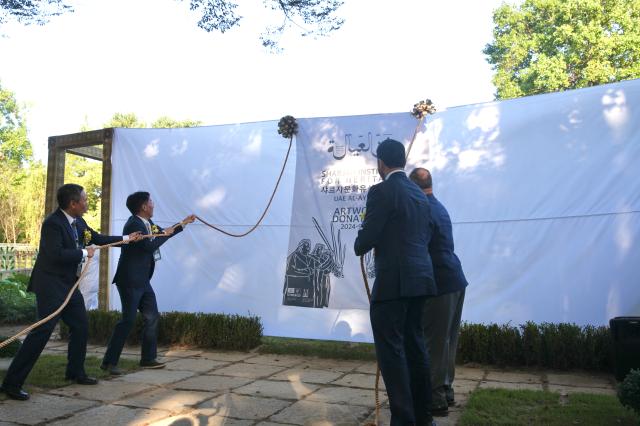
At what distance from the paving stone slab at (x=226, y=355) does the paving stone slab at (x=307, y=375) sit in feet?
2.54

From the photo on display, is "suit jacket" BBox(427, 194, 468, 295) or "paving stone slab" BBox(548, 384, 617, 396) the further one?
"paving stone slab" BBox(548, 384, 617, 396)

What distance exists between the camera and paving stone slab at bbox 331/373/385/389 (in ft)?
13.6

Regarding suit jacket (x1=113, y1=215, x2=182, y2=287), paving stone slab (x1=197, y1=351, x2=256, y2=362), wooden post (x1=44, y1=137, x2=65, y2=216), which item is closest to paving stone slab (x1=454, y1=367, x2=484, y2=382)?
paving stone slab (x1=197, y1=351, x2=256, y2=362)

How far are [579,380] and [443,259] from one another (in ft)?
6.09

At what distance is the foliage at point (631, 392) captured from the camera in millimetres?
2711

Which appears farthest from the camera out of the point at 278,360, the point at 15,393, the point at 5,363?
the point at 278,360

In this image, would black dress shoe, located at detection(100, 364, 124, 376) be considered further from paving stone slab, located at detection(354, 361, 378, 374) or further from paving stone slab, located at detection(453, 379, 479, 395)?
paving stone slab, located at detection(453, 379, 479, 395)

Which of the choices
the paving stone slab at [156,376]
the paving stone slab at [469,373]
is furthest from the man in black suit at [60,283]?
the paving stone slab at [469,373]

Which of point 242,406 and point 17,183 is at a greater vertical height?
point 17,183

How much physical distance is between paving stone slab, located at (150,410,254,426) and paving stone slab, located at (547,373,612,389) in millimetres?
2515

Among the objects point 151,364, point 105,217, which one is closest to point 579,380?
point 151,364

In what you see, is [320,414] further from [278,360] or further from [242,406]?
[278,360]

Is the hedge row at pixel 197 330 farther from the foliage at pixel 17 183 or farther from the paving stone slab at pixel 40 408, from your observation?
the foliage at pixel 17 183

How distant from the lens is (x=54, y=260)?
3.88 m
